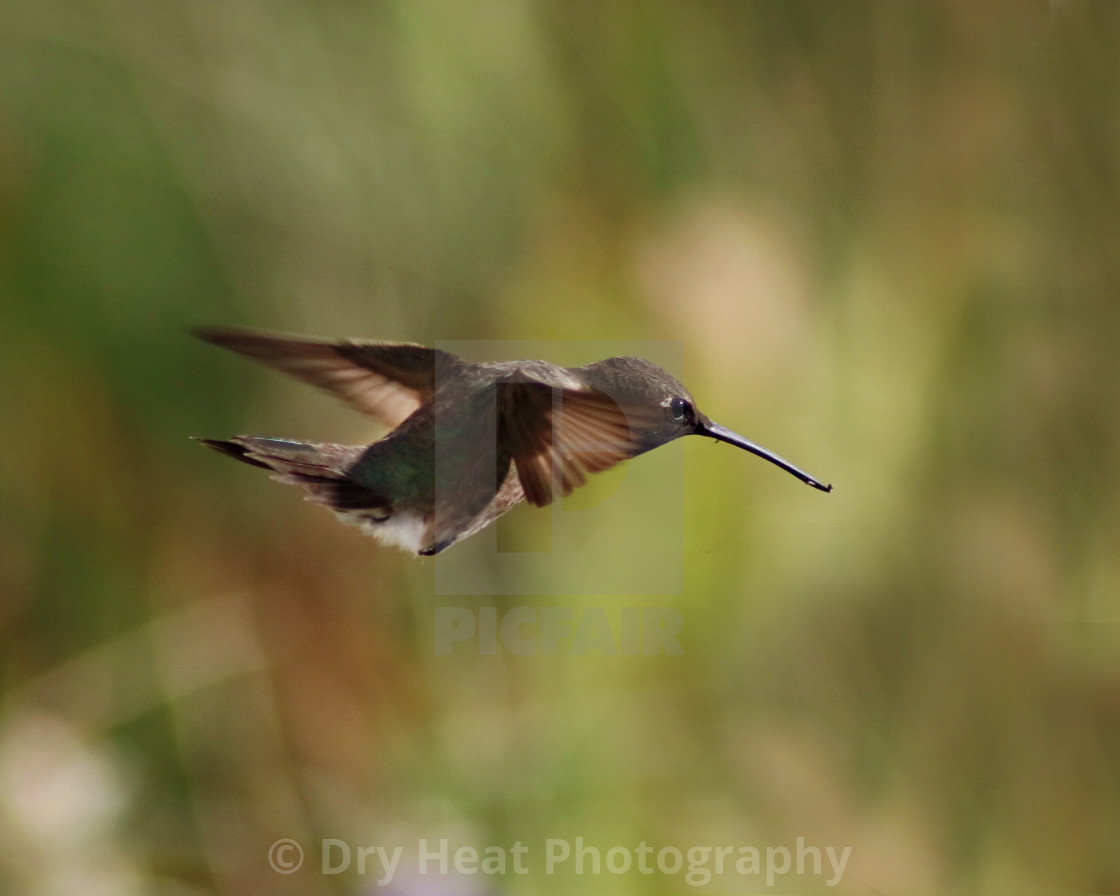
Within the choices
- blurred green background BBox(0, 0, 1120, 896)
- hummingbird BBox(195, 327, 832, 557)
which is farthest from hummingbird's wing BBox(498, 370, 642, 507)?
blurred green background BBox(0, 0, 1120, 896)

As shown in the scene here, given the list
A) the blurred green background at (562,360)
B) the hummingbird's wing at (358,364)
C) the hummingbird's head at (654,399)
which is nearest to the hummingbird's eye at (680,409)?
the hummingbird's head at (654,399)

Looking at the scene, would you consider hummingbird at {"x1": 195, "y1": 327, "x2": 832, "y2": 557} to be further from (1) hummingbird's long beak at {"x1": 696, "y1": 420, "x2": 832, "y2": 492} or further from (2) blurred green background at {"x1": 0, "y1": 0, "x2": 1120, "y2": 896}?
(2) blurred green background at {"x1": 0, "y1": 0, "x2": 1120, "y2": 896}

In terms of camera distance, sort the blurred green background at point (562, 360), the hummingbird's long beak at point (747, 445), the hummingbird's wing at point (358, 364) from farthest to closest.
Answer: the blurred green background at point (562, 360)
the hummingbird's long beak at point (747, 445)
the hummingbird's wing at point (358, 364)

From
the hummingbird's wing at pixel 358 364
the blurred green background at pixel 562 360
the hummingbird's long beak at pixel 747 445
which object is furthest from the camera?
the blurred green background at pixel 562 360

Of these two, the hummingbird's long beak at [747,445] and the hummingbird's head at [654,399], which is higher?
the hummingbird's head at [654,399]

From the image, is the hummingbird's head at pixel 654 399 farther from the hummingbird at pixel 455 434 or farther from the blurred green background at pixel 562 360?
the blurred green background at pixel 562 360

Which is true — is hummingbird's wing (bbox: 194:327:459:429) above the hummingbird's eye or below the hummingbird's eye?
above

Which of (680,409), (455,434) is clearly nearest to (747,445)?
(680,409)

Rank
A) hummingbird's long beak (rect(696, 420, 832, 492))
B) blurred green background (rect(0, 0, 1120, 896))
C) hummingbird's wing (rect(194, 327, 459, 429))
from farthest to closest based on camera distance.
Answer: blurred green background (rect(0, 0, 1120, 896)), hummingbird's long beak (rect(696, 420, 832, 492)), hummingbird's wing (rect(194, 327, 459, 429))
